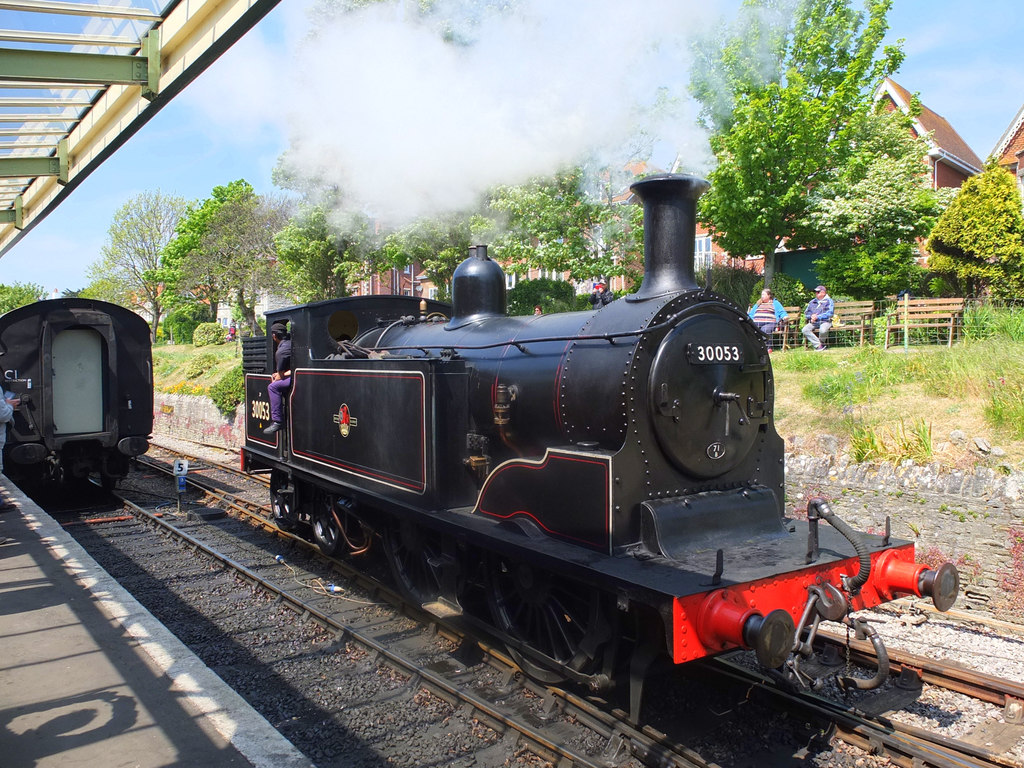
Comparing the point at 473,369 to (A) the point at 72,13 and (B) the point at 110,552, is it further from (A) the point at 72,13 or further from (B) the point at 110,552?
(B) the point at 110,552

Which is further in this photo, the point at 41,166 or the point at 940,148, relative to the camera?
the point at 940,148

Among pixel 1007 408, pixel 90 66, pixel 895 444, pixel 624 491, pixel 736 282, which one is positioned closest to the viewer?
pixel 624 491

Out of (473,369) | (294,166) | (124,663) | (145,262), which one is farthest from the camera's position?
(145,262)

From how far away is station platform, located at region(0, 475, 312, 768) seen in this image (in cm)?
327

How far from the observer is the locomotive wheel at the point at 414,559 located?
5.60 metres

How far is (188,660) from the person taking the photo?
423cm

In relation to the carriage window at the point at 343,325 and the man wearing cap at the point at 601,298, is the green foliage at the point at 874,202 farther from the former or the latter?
the man wearing cap at the point at 601,298

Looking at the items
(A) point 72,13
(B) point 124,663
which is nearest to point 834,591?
(B) point 124,663

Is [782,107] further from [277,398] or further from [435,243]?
[277,398]

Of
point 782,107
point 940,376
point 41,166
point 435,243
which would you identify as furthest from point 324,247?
point 940,376

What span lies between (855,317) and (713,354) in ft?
34.9

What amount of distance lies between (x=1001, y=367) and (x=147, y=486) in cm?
1205

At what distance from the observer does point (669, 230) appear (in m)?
4.38

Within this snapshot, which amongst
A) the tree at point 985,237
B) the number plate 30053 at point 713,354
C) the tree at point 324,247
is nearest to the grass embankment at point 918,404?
the number plate 30053 at point 713,354
